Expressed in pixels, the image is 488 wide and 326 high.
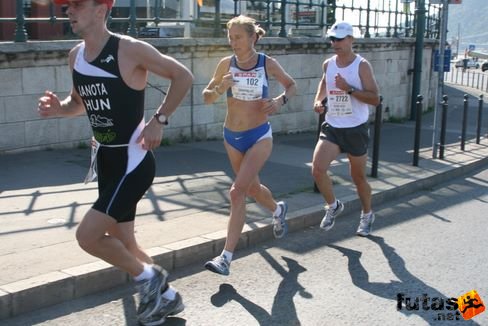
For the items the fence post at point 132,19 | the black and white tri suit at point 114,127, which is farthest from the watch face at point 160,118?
the fence post at point 132,19

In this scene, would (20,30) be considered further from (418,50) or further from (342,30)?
(418,50)

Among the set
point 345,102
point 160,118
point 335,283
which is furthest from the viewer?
point 345,102

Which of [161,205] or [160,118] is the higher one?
[160,118]

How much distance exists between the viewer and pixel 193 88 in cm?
1165

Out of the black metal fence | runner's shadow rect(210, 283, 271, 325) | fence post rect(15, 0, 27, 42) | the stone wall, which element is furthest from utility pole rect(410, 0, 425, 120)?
runner's shadow rect(210, 283, 271, 325)

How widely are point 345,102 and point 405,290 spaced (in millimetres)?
2009

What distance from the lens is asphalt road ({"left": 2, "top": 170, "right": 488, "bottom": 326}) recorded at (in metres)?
4.51

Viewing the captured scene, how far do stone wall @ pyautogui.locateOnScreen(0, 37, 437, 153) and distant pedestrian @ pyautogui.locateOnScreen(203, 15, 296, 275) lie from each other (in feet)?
4.68

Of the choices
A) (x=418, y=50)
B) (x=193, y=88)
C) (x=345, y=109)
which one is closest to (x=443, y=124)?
(x=193, y=88)

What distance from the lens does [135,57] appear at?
386 centimetres

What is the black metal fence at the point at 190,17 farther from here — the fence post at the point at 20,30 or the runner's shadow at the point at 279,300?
the runner's shadow at the point at 279,300

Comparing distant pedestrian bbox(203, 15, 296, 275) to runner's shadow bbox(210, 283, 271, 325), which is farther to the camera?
distant pedestrian bbox(203, 15, 296, 275)

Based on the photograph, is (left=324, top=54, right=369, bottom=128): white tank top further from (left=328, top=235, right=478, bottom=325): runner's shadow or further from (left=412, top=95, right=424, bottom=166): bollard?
(left=412, top=95, right=424, bottom=166): bollard

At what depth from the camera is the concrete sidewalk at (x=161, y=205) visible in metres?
4.84
